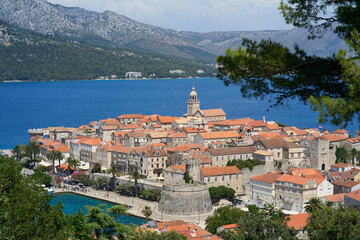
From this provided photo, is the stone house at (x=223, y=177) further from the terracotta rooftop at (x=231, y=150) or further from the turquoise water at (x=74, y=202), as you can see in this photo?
the turquoise water at (x=74, y=202)

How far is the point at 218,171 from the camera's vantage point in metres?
57.4

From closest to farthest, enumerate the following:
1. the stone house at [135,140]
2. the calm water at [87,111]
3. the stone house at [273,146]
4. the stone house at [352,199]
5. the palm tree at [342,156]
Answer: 1. the stone house at [352,199]
2. the stone house at [273,146]
3. the palm tree at [342,156]
4. the stone house at [135,140]
5. the calm water at [87,111]

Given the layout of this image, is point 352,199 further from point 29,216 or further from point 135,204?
point 29,216

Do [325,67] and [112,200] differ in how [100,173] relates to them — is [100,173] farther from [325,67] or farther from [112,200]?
[325,67]

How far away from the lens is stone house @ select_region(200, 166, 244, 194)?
5643 centimetres

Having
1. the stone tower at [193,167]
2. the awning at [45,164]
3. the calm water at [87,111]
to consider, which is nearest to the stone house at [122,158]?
the awning at [45,164]

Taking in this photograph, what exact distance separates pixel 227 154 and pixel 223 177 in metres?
5.23

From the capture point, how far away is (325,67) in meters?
16.9

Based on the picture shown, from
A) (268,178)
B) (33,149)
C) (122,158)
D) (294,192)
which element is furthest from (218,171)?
(33,149)

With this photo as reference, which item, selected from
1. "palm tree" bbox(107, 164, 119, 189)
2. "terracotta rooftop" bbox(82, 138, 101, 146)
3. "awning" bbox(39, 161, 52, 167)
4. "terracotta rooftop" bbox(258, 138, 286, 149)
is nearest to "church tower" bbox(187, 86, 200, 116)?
"terracotta rooftop" bbox(82, 138, 101, 146)

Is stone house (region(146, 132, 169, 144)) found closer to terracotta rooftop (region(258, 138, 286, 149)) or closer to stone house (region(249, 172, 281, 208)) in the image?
terracotta rooftop (region(258, 138, 286, 149))

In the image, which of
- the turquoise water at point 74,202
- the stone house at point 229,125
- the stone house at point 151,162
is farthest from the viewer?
the stone house at point 229,125

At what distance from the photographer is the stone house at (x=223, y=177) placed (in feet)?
185

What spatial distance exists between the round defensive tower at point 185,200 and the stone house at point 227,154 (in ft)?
24.5
